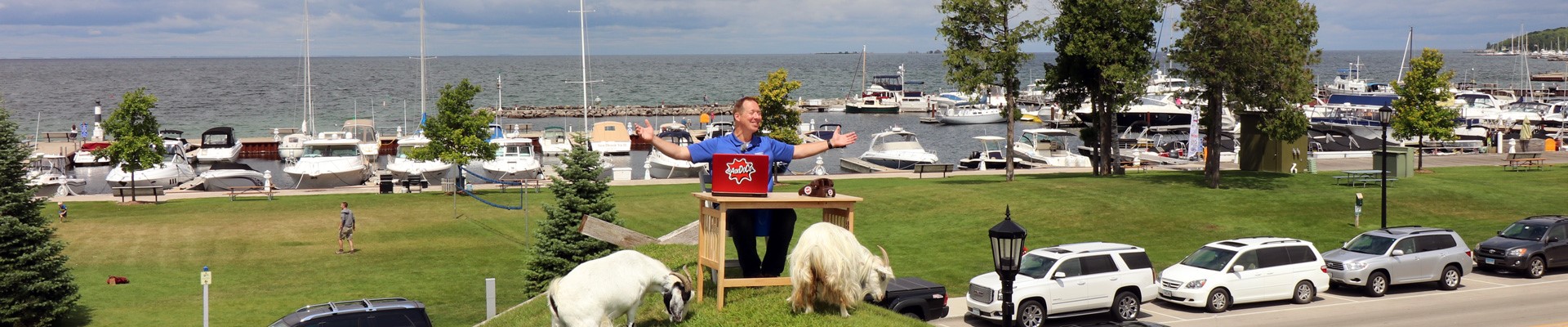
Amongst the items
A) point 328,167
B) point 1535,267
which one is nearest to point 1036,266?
point 1535,267

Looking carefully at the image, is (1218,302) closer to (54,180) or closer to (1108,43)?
(1108,43)

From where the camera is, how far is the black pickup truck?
63.4 ft

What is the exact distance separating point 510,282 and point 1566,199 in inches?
1292

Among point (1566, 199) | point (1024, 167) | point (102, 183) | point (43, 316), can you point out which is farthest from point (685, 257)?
point (102, 183)

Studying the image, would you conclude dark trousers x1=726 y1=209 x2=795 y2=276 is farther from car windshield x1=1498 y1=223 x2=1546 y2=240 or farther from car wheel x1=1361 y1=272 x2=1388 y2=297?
car windshield x1=1498 y1=223 x2=1546 y2=240

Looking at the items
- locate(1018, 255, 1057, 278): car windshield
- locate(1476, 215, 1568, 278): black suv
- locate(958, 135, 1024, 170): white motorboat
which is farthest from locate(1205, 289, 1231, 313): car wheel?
locate(958, 135, 1024, 170): white motorboat

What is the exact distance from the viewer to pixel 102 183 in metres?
56.4

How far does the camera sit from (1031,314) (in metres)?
20.4

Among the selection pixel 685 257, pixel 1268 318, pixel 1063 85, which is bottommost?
pixel 1268 318

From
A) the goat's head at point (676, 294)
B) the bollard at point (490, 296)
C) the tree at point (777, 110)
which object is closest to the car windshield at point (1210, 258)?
the bollard at point (490, 296)

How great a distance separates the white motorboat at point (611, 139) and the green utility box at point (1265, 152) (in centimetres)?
3783

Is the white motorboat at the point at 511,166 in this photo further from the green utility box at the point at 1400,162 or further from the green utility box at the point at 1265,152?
the green utility box at the point at 1400,162

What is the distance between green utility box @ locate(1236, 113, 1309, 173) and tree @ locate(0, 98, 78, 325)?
3779 cm

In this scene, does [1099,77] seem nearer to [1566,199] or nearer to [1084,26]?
[1084,26]
